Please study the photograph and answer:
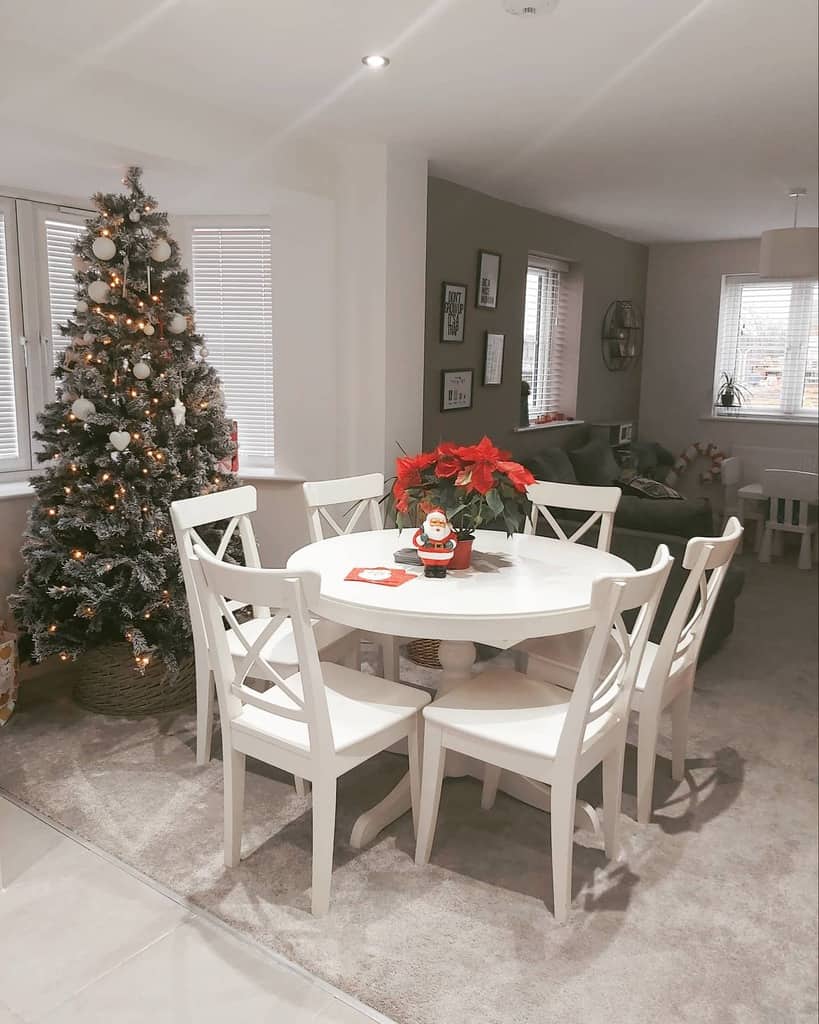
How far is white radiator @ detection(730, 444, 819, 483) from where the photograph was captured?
6.99 meters

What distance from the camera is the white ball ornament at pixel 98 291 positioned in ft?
10.2

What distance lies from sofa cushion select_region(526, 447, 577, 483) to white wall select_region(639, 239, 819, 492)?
2255 millimetres

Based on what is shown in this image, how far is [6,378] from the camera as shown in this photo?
12.7 feet

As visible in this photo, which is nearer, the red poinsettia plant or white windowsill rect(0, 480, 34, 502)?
the red poinsettia plant

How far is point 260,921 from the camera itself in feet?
7.18

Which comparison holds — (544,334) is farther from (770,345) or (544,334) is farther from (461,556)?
(461,556)

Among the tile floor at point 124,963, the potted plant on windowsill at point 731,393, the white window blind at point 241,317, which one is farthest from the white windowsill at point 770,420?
the tile floor at point 124,963

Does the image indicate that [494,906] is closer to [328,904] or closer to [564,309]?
[328,904]

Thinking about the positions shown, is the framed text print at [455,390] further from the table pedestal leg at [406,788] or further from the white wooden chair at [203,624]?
the table pedestal leg at [406,788]

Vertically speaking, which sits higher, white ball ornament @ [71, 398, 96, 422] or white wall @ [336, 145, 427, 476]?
white wall @ [336, 145, 427, 476]

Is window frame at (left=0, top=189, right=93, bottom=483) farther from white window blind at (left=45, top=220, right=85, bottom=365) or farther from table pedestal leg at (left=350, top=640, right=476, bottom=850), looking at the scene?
table pedestal leg at (left=350, top=640, right=476, bottom=850)

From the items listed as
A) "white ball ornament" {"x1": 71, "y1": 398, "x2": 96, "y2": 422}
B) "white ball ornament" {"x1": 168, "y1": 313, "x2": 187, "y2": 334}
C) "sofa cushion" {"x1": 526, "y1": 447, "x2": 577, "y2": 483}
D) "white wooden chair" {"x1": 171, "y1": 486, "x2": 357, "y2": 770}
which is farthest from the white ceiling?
"sofa cushion" {"x1": 526, "y1": 447, "x2": 577, "y2": 483}

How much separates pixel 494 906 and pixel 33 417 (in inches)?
121

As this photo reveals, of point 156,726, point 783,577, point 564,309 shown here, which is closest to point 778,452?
point 783,577
